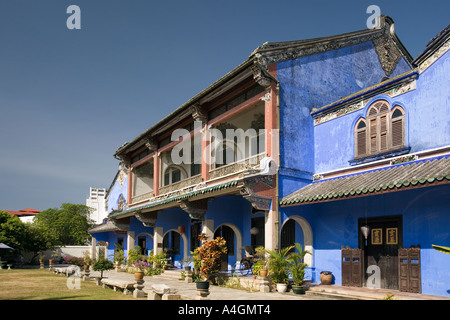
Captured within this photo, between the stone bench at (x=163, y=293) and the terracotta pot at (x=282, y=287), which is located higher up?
the stone bench at (x=163, y=293)

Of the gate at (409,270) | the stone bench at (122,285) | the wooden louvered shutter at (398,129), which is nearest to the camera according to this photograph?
the gate at (409,270)

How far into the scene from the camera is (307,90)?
50.3 feet

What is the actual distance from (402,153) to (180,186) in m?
10.4

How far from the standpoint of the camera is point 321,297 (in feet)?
38.3

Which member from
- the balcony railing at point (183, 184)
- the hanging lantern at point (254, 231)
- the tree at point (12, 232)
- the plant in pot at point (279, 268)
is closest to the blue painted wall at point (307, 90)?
the plant in pot at point (279, 268)

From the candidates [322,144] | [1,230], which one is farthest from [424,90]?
[1,230]

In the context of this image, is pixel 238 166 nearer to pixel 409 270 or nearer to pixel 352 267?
pixel 352 267

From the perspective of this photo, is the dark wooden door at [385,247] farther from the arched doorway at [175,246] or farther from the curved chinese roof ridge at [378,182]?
the arched doorway at [175,246]

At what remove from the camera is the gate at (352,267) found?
12375 millimetres

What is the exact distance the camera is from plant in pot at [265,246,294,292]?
12523 millimetres

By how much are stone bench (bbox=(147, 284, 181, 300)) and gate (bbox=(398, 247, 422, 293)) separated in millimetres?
5947

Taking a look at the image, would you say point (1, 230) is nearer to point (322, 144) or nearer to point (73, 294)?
point (73, 294)

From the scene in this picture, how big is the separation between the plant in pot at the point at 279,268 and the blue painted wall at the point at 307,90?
2.18 meters

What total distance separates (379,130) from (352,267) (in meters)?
4.24
